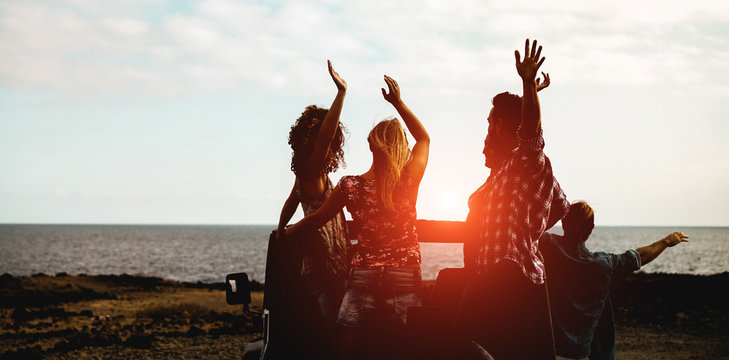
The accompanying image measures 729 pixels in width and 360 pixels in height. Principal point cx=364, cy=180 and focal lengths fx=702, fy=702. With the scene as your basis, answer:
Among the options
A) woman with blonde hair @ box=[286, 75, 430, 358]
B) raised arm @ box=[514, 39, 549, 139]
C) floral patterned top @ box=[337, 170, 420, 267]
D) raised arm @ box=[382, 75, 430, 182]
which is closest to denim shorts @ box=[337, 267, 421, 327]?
woman with blonde hair @ box=[286, 75, 430, 358]

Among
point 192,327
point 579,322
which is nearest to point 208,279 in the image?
point 192,327

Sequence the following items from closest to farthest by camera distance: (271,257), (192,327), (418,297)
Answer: (418,297), (271,257), (192,327)

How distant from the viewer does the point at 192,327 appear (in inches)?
659

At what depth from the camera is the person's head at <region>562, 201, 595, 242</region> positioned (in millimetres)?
4465

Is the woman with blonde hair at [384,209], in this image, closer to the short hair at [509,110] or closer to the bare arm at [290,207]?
the bare arm at [290,207]

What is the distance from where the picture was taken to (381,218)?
3664mm

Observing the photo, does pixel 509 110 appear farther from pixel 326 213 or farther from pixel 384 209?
pixel 326 213

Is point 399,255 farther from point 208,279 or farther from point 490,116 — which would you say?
point 208,279

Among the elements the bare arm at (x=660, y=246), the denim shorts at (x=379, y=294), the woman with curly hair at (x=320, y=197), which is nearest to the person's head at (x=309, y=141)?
the woman with curly hair at (x=320, y=197)

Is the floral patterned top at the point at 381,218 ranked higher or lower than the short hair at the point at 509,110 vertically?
lower

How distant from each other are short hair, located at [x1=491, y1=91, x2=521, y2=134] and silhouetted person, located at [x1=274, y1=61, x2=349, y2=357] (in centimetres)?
92

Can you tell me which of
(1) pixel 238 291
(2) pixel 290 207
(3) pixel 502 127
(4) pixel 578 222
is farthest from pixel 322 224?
(4) pixel 578 222

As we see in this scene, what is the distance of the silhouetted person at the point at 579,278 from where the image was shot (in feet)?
14.7

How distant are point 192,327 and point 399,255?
14160 mm
